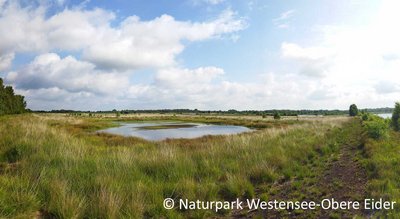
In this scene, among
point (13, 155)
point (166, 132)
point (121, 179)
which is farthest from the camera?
point (166, 132)

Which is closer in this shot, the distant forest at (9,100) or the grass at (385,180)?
the grass at (385,180)

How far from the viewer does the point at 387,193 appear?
7.39 metres

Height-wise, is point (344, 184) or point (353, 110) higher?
point (353, 110)

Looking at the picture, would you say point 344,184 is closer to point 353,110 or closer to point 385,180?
point 385,180

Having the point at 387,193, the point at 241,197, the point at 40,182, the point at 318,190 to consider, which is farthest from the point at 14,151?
the point at 387,193

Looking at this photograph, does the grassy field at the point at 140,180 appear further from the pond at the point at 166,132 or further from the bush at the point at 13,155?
the pond at the point at 166,132

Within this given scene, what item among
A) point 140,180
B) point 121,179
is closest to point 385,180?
point 140,180

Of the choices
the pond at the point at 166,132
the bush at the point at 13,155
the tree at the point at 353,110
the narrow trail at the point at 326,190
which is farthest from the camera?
the tree at the point at 353,110

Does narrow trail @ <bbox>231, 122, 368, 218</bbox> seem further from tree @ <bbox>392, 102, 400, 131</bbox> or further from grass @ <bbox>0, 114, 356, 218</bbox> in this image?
tree @ <bbox>392, 102, 400, 131</bbox>

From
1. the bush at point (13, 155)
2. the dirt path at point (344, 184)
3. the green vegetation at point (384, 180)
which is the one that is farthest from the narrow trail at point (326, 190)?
the bush at point (13, 155)

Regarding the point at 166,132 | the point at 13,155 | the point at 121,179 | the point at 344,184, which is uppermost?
the point at 13,155

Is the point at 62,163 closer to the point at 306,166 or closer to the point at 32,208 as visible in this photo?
the point at 32,208

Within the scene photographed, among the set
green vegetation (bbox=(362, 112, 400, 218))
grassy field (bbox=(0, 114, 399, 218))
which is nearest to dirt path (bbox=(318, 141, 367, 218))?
grassy field (bbox=(0, 114, 399, 218))

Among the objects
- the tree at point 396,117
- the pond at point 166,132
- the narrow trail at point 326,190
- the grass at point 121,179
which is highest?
the tree at point 396,117
